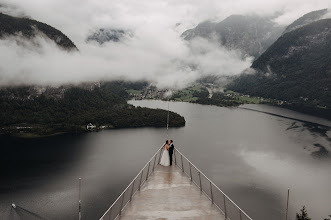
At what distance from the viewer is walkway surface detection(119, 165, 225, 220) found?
37.9 ft

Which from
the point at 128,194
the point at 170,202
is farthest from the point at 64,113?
the point at 170,202

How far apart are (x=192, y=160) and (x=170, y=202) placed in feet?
188

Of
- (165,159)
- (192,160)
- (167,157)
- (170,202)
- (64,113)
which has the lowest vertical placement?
(192,160)

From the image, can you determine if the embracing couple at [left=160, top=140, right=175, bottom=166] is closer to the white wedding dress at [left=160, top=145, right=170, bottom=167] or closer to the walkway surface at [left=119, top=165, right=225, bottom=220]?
the white wedding dress at [left=160, top=145, right=170, bottom=167]

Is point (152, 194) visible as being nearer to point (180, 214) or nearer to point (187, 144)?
point (180, 214)

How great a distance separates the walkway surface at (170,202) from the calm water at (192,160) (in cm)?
2807

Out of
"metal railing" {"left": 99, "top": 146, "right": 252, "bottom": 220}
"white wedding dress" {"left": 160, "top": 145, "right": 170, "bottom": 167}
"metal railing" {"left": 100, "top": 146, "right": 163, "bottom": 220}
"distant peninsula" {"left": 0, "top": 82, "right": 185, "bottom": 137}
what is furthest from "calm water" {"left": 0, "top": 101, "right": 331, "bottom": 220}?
"metal railing" {"left": 99, "top": 146, "right": 252, "bottom": 220}

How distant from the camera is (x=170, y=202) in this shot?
12664 mm

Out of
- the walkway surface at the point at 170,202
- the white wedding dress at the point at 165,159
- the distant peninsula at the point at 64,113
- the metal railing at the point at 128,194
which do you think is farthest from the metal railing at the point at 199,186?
the distant peninsula at the point at 64,113

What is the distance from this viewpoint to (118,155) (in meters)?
76.1

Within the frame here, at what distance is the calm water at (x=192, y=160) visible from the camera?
1858 inches

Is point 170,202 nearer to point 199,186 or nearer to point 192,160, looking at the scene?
point 199,186

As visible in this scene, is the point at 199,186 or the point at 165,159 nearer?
the point at 199,186

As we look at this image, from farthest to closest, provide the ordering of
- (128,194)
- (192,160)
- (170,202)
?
(192,160)
(128,194)
(170,202)
